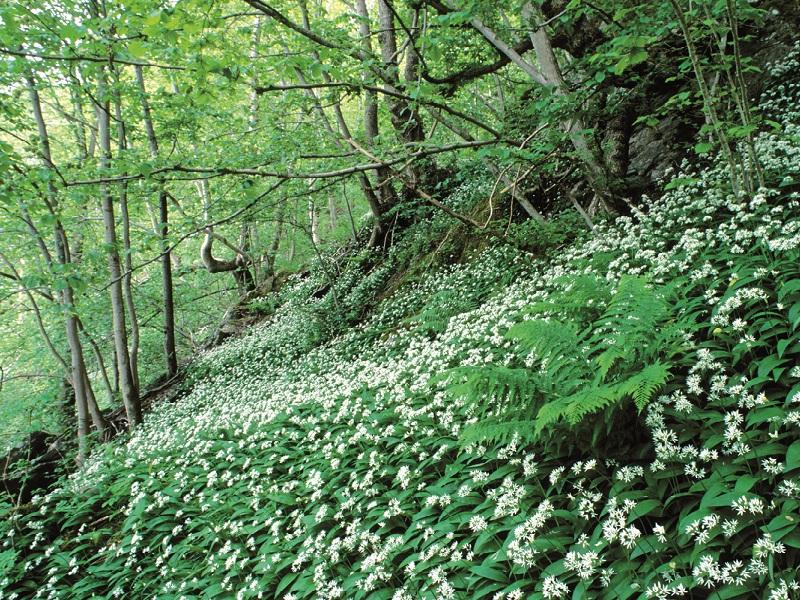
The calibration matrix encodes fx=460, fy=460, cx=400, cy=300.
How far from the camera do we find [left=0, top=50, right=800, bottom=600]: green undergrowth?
7.55 feet

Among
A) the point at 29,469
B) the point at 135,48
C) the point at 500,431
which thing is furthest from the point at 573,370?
the point at 29,469

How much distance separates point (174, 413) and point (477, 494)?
885cm

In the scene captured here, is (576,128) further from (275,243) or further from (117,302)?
(275,243)

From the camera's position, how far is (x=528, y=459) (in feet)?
9.83

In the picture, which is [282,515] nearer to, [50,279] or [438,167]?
[50,279]

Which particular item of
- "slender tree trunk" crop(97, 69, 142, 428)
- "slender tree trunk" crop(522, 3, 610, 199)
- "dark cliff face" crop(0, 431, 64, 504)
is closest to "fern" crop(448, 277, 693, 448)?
"slender tree trunk" crop(522, 3, 610, 199)

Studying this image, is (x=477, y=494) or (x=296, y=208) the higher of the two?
(x=296, y=208)

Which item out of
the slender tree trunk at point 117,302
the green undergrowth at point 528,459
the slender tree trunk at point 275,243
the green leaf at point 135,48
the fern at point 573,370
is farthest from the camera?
the slender tree trunk at point 275,243

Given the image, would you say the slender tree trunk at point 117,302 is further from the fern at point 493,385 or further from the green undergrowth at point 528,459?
the fern at point 493,385

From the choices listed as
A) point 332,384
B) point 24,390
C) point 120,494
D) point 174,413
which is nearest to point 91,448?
point 174,413

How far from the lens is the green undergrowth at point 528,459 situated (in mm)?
2303

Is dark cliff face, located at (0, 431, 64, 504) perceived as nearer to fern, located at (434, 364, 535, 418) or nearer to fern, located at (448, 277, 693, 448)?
fern, located at (434, 364, 535, 418)

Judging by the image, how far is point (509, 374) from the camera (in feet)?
10.3

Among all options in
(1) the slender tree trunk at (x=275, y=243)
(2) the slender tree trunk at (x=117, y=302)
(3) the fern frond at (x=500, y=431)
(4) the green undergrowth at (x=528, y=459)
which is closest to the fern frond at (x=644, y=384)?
(4) the green undergrowth at (x=528, y=459)
